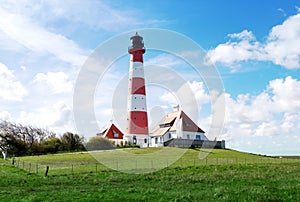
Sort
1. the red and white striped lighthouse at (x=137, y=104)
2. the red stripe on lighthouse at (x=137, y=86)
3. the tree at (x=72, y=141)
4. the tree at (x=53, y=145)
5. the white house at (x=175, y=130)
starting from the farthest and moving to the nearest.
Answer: the white house at (x=175, y=130) → the tree at (x=72, y=141) → the tree at (x=53, y=145) → the red stripe on lighthouse at (x=137, y=86) → the red and white striped lighthouse at (x=137, y=104)

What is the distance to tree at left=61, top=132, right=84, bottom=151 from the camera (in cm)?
6975

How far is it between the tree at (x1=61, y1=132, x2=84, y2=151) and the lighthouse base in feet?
39.4

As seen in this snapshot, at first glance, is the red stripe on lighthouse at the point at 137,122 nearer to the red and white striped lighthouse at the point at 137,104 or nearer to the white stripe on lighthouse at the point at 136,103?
the red and white striped lighthouse at the point at 137,104

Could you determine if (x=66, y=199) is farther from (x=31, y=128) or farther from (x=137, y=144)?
(x=31, y=128)

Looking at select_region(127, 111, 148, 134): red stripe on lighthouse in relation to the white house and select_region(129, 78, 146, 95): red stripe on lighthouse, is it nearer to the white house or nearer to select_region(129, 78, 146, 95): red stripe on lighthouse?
select_region(129, 78, 146, 95): red stripe on lighthouse

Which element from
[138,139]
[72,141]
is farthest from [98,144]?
[72,141]

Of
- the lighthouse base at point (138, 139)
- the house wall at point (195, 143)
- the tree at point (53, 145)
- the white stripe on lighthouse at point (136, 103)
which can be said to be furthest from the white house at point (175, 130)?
the tree at point (53, 145)

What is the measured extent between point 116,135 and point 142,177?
51355 mm

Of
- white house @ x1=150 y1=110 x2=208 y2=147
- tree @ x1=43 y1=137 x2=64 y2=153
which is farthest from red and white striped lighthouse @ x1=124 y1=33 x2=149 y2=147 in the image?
tree @ x1=43 y1=137 x2=64 y2=153

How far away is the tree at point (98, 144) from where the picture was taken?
208 feet

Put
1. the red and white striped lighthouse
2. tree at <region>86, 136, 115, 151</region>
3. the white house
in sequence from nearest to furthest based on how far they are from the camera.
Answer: the red and white striped lighthouse → tree at <region>86, 136, 115, 151</region> → the white house

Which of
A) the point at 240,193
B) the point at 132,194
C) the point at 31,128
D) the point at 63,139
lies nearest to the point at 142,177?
the point at 132,194

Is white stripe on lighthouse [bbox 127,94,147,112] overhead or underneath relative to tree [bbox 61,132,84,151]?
overhead

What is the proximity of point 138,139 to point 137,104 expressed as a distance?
23.1 ft
